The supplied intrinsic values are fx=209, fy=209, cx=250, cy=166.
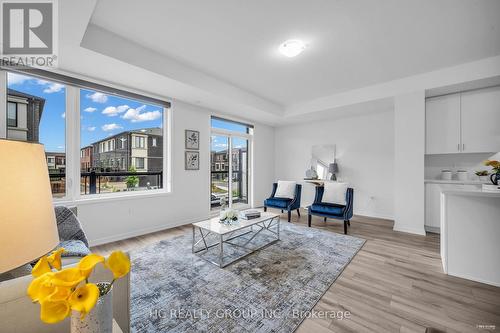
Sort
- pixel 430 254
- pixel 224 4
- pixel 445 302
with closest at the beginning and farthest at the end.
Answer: pixel 445 302 → pixel 224 4 → pixel 430 254

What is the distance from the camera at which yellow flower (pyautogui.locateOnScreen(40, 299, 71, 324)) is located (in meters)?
0.52

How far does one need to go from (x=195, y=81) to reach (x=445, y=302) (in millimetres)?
4087

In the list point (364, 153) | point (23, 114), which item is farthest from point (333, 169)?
point (23, 114)

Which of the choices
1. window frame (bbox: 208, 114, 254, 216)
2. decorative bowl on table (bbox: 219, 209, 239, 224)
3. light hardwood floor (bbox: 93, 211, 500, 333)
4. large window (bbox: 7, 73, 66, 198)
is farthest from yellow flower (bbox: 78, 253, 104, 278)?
window frame (bbox: 208, 114, 254, 216)

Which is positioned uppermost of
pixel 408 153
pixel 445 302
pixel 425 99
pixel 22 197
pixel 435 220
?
pixel 425 99

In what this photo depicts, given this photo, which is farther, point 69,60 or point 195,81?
point 195,81

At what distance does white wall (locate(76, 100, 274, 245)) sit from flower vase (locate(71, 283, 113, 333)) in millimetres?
3119

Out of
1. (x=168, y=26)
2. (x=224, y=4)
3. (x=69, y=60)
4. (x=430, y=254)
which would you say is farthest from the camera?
(x=430, y=254)

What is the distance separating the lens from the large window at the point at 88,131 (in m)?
2.79

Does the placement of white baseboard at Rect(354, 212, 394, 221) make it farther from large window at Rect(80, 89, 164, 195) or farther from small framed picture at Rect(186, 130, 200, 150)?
large window at Rect(80, 89, 164, 195)

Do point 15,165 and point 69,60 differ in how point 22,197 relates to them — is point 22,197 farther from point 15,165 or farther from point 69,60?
point 69,60

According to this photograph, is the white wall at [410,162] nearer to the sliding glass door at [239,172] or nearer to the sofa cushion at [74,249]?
the sliding glass door at [239,172]


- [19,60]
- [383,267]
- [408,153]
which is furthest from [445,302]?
[19,60]

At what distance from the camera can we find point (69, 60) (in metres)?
2.68
